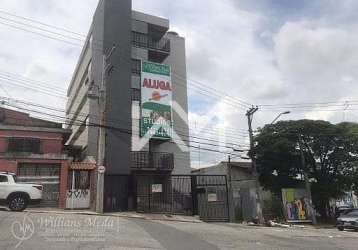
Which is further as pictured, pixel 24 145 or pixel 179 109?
pixel 179 109

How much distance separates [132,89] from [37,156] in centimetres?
1124

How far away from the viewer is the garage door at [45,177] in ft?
93.8

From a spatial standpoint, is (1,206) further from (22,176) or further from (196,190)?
(196,190)

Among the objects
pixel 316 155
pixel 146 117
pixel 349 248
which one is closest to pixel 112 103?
pixel 146 117

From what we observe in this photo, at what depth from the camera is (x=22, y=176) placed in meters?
28.8

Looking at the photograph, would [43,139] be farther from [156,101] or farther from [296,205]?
[296,205]

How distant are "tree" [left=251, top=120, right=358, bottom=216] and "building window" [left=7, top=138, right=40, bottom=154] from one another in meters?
18.8

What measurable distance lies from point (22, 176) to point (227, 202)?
1490 centimetres

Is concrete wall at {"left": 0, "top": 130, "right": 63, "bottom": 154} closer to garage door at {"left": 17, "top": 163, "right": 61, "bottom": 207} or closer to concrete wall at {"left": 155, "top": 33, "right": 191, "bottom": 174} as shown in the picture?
garage door at {"left": 17, "top": 163, "right": 61, "bottom": 207}

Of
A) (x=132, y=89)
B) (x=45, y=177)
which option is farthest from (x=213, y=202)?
(x=132, y=89)

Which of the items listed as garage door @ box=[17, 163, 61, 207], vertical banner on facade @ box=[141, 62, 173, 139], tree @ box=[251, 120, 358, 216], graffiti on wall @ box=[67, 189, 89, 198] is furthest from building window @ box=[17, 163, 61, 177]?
tree @ box=[251, 120, 358, 216]

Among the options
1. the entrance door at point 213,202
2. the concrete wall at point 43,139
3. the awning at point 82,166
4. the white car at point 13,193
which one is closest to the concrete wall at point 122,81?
the awning at point 82,166

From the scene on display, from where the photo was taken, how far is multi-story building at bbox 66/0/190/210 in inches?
1315

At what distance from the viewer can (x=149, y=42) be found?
4022cm
